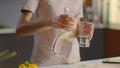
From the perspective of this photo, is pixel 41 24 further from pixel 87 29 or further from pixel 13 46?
pixel 13 46

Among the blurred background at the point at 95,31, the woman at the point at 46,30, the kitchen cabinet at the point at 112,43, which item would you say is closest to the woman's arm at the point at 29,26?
the woman at the point at 46,30

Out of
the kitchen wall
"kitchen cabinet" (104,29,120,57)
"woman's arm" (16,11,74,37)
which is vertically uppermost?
"woman's arm" (16,11,74,37)

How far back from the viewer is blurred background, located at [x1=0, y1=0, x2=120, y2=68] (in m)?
2.69

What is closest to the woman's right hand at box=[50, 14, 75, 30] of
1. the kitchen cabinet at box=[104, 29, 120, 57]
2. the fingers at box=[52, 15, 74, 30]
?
the fingers at box=[52, 15, 74, 30]

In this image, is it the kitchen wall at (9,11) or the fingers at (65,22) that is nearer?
the fingers at (65,22)

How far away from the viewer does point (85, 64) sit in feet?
5.00

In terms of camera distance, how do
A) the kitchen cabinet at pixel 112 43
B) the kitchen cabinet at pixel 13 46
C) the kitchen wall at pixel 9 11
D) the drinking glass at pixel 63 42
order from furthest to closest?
the kitchen cabinet at pixel 112 43 → the kitchen wall at pixel 9 11 → the kitchen cabinet at pixel 13 46 → the drinking glass at pixel 63 42

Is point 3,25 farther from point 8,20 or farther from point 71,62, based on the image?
point 71,62

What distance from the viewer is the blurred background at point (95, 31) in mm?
2693

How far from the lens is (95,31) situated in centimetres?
321

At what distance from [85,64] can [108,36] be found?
5.94 ft

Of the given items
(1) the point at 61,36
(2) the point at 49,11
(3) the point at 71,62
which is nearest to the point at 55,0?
(2) the point at 49,11

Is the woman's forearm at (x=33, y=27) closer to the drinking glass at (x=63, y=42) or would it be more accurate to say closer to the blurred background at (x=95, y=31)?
the drinking glass at (x=63, y=42)

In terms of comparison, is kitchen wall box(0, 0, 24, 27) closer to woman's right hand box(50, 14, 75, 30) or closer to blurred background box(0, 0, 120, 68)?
blurred background box(0, 0, 120, 68)
